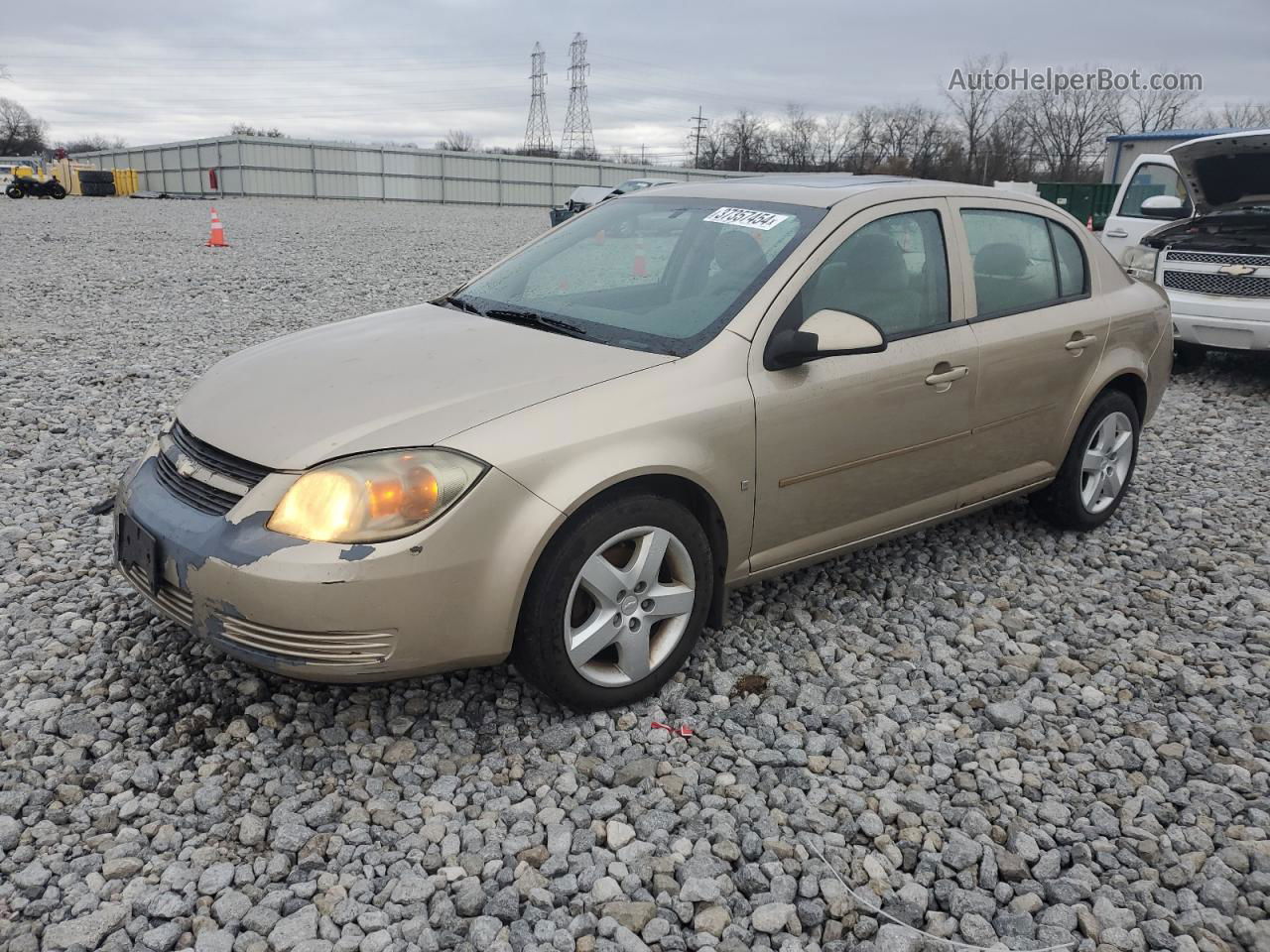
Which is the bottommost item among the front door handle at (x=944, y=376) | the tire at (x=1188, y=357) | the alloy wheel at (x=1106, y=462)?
the tire at (x=1188, y=357)

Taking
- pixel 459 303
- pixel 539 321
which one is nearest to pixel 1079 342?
pixel 539 321

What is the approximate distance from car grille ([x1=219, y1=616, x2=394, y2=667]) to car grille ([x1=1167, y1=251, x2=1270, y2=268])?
313 inches

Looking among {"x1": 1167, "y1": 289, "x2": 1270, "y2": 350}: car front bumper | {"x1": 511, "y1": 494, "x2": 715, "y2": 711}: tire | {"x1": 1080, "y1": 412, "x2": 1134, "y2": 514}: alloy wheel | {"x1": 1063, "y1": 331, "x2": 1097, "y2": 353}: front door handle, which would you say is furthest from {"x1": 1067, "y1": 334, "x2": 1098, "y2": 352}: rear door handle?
{"x1": 1167, "y1": 289, "x2": 1270, "y2": 350}: car front bumper

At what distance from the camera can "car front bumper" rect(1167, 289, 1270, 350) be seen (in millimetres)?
8016

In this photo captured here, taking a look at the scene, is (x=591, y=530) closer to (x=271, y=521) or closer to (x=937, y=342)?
(x=271, y=521)

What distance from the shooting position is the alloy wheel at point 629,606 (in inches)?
120

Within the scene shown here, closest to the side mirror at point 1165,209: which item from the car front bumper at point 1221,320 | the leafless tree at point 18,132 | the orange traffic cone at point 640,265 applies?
the car front bumper at point 1221,320

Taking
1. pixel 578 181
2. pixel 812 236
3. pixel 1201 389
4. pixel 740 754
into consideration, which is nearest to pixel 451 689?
pixel 740 754

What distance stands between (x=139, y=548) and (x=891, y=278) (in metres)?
2.75

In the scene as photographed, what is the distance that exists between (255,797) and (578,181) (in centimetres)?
5152

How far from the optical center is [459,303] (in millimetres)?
4141

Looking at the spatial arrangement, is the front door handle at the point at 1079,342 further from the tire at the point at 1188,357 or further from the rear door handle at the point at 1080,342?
the tire at the point at 1188,357

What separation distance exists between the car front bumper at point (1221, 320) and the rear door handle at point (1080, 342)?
12.9 ft

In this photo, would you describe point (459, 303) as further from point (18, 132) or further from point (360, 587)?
point (18, 132)
